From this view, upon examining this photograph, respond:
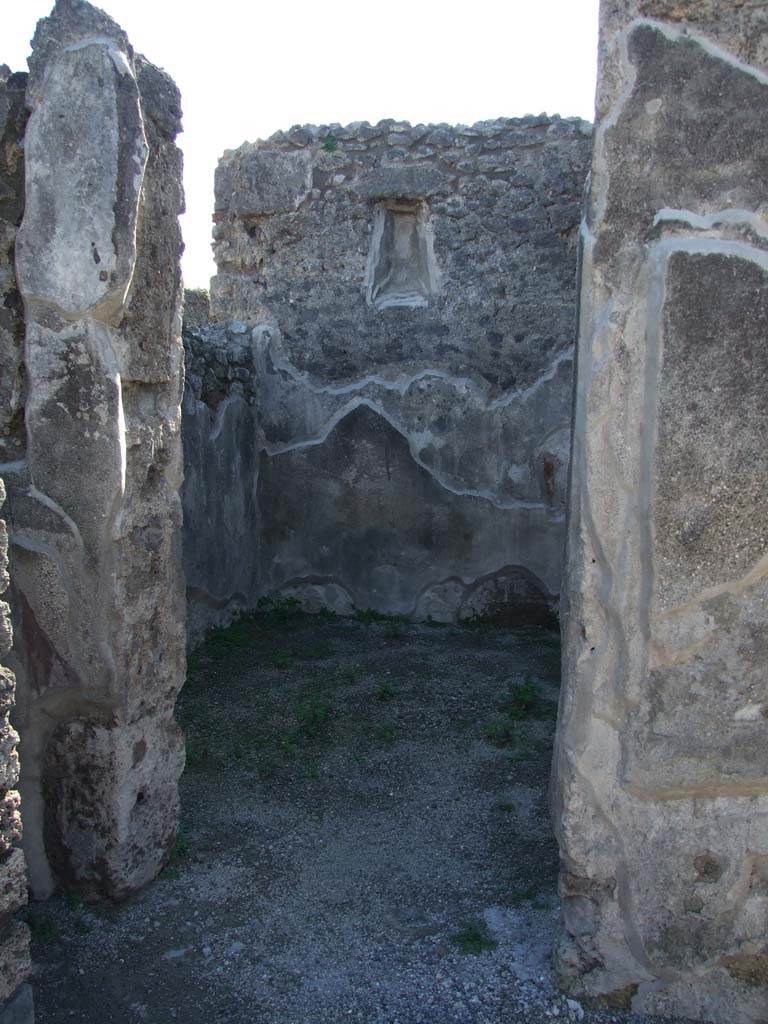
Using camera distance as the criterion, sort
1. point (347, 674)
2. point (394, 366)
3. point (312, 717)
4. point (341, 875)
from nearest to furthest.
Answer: point (341, 875) < point (312, 717) < point (347, 674) < point (394, 366)

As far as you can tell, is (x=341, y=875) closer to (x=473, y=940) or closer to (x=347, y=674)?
(x=473, y=940)

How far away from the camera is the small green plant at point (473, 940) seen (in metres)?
2.26

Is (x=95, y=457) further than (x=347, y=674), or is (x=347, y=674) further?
(x=347, y=674)

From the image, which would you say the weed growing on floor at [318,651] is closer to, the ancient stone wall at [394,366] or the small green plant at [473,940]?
the ancient stone wall at [394,366]

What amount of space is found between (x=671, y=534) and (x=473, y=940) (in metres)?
1.20

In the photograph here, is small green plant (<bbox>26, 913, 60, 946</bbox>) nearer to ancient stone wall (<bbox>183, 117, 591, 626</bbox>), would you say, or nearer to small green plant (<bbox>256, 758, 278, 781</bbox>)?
small green plant (<bbox>256, 758, 278, 781</bbox>)

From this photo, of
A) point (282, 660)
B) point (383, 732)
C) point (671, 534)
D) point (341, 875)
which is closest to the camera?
point (671, 534)

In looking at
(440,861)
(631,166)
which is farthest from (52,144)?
(440,861)

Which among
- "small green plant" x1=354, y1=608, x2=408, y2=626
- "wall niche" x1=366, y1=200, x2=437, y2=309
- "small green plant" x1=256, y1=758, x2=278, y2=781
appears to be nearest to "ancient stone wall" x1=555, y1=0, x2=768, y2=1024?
"small green plant" x1=256, y1=758, x2=278, y2=781

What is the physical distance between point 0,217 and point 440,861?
7.00ft

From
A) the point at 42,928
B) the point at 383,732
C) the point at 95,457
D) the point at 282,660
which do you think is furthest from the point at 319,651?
the point at 95,457

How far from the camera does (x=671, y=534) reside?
70.4 inches

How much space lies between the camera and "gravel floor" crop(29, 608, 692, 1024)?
6.93 ft

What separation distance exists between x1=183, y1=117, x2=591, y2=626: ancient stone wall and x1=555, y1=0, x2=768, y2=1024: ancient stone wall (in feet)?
10.8
